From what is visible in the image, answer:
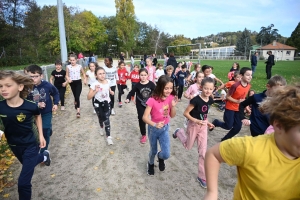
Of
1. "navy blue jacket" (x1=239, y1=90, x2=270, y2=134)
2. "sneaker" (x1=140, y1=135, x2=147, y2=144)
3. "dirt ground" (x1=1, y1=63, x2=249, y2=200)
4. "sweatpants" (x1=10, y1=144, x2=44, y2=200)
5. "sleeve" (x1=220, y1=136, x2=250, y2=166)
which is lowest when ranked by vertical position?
"dirt ground" (x1=1, y1=63, x2=249, y2=200)

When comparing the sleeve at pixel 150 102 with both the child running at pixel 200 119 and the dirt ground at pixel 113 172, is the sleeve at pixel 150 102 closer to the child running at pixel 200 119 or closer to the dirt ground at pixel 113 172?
the child running at pixel 200 119

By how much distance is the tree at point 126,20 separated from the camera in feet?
214

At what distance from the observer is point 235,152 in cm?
134

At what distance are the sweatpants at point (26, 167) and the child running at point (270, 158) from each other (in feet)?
8.20

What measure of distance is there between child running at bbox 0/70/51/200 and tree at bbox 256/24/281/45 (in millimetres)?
109210

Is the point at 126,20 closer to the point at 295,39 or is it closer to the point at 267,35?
the point at 295,39

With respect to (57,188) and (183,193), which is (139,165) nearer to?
(183,193)

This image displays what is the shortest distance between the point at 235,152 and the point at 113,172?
310cm

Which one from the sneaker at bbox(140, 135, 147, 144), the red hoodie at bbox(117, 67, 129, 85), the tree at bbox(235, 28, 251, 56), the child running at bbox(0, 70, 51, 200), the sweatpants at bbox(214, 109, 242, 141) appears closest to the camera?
the child running at bbox(0, 70, 51, 200)

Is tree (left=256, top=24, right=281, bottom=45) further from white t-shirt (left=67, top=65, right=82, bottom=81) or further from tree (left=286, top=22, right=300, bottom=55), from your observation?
white t-shirt (left=67, top=65, right=82, bottom=81)

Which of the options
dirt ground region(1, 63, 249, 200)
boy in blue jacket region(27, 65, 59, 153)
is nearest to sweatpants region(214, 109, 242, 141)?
dirt ground region(1, 63, 249, 200)

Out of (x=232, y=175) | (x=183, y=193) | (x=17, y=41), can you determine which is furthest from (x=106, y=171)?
(x=17, y=41)

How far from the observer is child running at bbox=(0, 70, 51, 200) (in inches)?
108

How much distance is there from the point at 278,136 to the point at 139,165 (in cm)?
333
